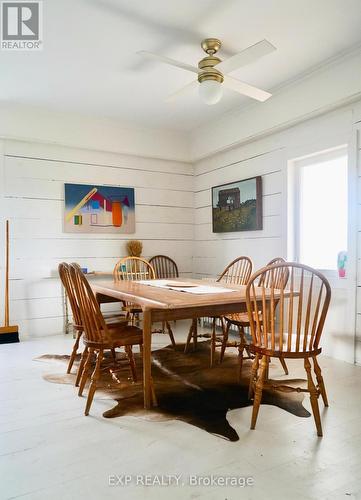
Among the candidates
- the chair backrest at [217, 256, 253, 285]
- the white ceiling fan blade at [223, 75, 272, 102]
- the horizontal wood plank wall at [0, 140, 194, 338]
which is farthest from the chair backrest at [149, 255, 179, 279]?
the white ceiling fan blade at [223, 75, 272, 102]

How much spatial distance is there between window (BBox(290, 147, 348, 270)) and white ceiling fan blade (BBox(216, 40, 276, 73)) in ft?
4.45

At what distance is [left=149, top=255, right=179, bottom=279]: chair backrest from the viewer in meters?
4.75

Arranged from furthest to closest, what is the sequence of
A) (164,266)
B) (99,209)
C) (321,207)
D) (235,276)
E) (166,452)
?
(164,266)
(99,209)
(235,276)
(321,207)
(166,452)

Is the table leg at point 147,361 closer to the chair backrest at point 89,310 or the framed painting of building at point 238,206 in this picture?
the chair backrest at point 89,310

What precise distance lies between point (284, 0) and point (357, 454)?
261 cm

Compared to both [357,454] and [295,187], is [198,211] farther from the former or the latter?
[357,454]

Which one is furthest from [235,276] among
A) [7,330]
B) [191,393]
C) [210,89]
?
[7,330]

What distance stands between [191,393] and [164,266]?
104 inches

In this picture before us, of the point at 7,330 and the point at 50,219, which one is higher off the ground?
the point at 50,219

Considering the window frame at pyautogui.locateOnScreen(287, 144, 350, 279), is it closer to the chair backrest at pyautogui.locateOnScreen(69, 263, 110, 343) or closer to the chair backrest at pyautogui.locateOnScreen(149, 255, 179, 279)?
the chair backrest at pyautogui.locateOnScreen(149, 255, 179, 279)

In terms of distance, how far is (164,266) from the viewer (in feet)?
15.9

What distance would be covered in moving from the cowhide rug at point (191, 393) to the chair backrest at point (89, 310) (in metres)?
0.43

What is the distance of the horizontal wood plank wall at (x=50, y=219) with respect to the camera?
3.96m

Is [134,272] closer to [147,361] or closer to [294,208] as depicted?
[294,208]
